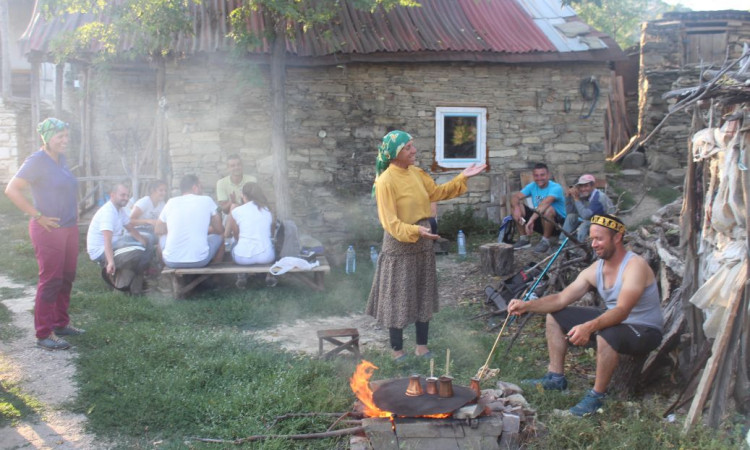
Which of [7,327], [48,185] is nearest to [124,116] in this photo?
[7,327]

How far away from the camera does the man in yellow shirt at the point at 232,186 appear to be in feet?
29.5

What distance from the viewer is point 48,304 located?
5.91 m

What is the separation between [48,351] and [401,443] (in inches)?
141

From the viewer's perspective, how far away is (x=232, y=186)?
929cm

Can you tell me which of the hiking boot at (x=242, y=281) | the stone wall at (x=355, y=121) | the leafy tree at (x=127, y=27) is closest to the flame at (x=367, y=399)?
the hiking boot at (x=242, y=281)

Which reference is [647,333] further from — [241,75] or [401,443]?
[241,75]

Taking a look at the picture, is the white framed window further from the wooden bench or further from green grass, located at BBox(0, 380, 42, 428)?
green grass, located at BBox(0, 380, 42, 428)

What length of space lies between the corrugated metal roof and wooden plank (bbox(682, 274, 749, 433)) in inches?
271

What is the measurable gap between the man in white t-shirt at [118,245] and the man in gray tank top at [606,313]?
4634 millimetres

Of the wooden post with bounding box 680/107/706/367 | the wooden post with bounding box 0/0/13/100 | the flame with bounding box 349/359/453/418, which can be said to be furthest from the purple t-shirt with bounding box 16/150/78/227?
the wooden post with bounding box 0/0/13/100

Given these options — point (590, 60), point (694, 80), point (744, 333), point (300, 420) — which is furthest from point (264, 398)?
point (694, 80)

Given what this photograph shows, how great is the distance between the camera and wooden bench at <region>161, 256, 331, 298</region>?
752cm

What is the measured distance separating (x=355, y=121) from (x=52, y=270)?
5.94 metres

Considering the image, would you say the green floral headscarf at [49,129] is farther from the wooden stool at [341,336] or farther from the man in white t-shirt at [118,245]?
the wooden stool at [341,336]
